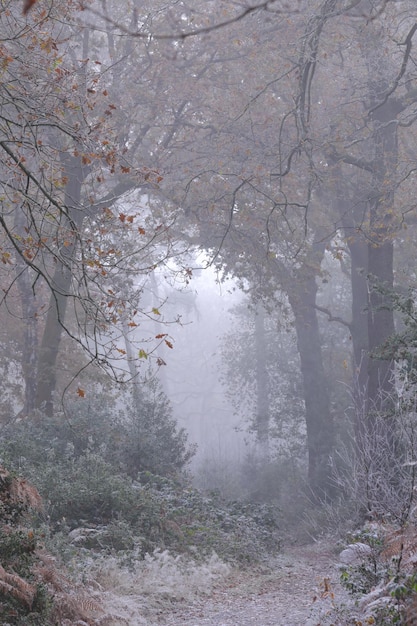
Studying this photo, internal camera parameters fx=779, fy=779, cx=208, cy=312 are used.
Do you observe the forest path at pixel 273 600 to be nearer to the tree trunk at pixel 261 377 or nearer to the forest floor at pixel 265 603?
the forest floor at pixel 265 603

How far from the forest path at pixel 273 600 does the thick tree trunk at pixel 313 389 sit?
9.09 meters

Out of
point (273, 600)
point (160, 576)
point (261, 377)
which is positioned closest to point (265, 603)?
point (273, 600)

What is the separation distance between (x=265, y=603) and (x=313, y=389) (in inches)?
560

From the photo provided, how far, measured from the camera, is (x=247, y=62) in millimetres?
18156

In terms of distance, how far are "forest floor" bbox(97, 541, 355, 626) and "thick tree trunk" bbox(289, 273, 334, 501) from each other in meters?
9.51

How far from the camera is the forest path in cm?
780

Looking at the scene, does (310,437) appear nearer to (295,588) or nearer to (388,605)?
(295,588)

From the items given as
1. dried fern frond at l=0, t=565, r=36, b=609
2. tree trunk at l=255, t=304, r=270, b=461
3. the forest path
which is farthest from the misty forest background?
tree trunk at l=255, t=304, r=270, b=461

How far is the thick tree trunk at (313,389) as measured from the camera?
2122cm

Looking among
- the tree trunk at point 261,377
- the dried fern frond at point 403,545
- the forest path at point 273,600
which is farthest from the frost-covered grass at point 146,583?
the tree trunk at point 261,377

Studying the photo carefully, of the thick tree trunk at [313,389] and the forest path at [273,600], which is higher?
the thick tree trunk at [313,389]

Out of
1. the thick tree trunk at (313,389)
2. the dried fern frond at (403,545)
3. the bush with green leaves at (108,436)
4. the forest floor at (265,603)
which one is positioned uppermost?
the thick tree trunk at (313,389)

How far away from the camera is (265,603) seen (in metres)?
9.12

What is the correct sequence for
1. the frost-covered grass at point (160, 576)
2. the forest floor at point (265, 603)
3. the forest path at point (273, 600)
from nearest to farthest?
the forest floor at point (265, 603) → the forest path at point (273, 600) → the frost-covered grass at point (160, 576)
